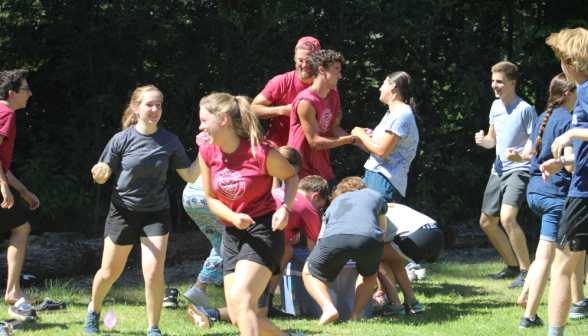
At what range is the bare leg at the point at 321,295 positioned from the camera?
4.15 meters

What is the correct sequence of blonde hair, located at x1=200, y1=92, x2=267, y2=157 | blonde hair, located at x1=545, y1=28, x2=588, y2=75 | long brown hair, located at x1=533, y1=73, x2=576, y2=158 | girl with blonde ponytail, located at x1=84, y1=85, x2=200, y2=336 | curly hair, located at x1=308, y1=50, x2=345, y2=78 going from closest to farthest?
1. blonde hair, located at x1=545, y1=28, x2=588, y2=75
2. blonde hair, located at x1=200, y1=92, x2=267, y2=157
3. girl with blonde ponytail, located at x1=84, y1=85, x2=200, y2=336
4. long brown hair, located at x1=533, y1=73, x2=576, y2=158
5. curly hair, located at x1=308, y1=50, x2=345, y2=78

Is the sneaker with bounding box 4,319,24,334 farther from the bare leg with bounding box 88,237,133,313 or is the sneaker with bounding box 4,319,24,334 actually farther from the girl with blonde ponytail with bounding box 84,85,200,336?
the bare leg with bounding box 88,237,133,313

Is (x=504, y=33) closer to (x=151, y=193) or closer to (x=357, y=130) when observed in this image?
(x=357, y=130)

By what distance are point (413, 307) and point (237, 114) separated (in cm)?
236

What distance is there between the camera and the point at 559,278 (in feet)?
11.3

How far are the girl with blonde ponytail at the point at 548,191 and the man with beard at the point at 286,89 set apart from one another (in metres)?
2.05

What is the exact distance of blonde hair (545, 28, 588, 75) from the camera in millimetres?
3182

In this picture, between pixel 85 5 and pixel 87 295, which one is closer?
pixel 87 295

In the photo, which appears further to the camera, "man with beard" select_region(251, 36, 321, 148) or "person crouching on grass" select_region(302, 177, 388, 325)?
"man with beard" select_region(251, 36, 321, 148)

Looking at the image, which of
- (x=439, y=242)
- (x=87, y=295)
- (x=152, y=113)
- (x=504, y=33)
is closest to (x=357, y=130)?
(x=439, y=242)

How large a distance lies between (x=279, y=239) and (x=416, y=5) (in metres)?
5.40

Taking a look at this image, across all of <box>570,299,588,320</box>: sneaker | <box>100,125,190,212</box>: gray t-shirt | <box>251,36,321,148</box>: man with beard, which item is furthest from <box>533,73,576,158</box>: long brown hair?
<box>100,125,190,212</box>: gray t-shirt

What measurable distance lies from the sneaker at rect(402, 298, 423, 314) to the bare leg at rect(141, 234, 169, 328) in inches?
80.1

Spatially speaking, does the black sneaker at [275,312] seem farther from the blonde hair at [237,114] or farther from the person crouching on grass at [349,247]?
the blonde hair at [237,114]
